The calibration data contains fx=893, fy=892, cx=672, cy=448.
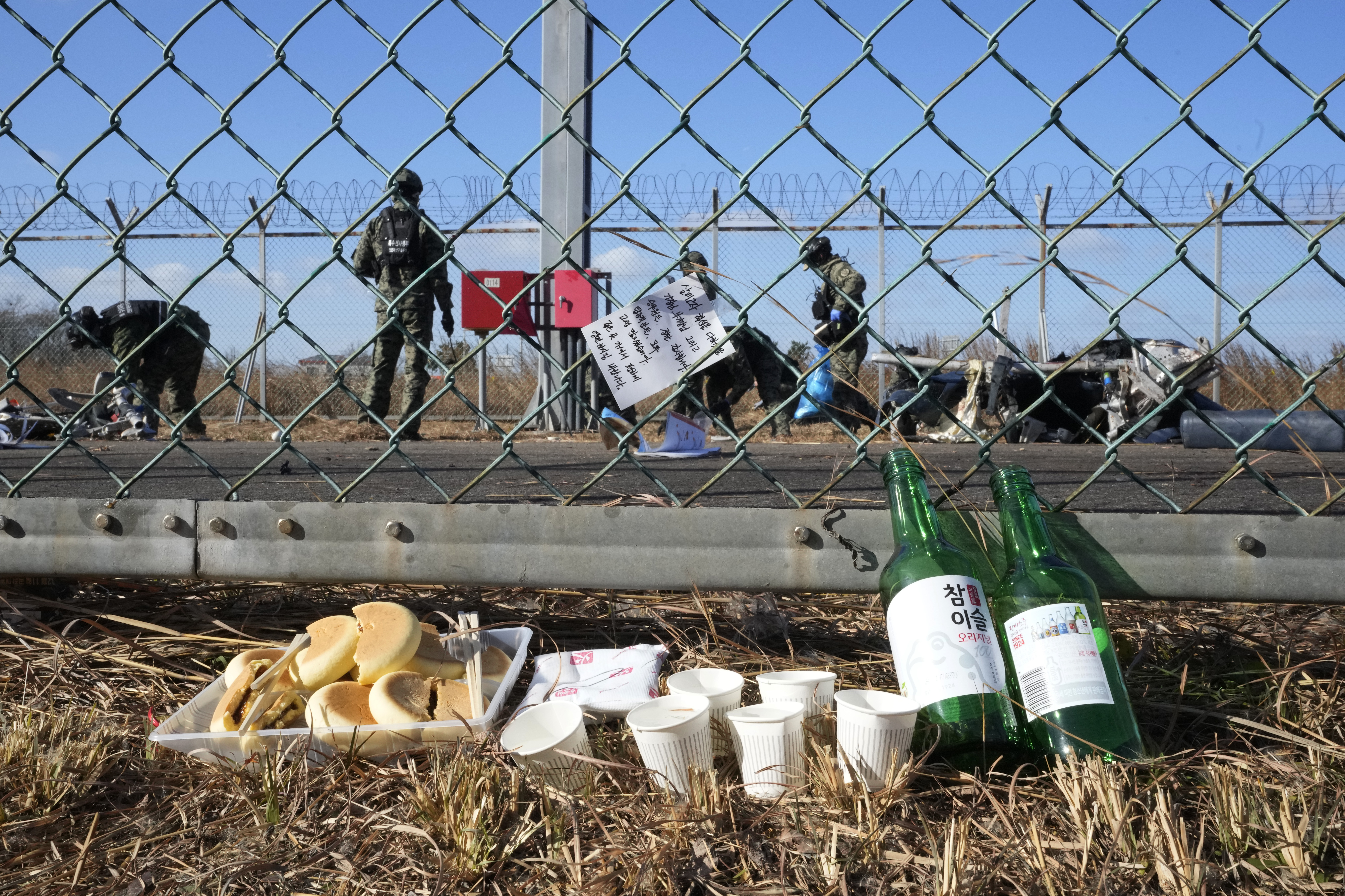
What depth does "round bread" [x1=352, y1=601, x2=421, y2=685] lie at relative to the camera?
1.59m

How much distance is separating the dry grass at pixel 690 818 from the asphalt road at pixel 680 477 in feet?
1.54

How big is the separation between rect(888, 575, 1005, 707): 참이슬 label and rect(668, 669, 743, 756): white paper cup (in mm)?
270

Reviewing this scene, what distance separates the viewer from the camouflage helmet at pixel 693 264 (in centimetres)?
153

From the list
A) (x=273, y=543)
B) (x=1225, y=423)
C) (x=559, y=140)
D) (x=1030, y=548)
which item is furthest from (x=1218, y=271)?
(x=273, y=543)

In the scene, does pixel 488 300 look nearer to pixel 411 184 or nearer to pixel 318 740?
pixel 411 184

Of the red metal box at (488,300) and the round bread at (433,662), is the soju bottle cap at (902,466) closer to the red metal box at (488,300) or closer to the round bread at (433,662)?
the round bread at (433,662)

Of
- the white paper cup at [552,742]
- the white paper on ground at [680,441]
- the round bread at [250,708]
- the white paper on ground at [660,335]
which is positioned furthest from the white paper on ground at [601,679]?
the white paper on ground at [680,441]

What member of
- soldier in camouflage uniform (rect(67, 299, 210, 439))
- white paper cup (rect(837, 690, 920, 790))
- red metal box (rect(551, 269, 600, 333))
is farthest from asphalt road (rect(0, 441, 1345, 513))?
soldier in camouflage uniform (rect(67, 299, 210, 439))

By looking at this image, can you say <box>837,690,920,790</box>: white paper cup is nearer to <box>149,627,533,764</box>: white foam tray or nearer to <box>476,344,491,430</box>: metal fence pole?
<box>149,627,533,764</box>: white foam tray

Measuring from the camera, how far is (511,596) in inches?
88.5

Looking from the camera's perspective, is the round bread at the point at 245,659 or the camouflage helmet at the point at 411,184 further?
the camouflage helmet at the point at 411,184

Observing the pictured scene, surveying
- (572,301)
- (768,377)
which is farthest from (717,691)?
(768,377)

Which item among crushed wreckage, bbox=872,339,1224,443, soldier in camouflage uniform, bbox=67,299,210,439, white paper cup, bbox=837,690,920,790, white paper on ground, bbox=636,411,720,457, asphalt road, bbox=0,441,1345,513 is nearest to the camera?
white paper cup, bbox=837,690,920,790

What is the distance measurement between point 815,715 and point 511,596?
1.04 metres
